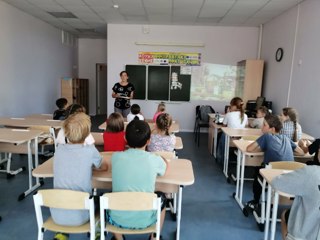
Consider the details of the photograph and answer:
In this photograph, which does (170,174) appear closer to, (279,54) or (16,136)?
(16,136)

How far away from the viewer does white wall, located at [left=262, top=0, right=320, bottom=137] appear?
417 cm

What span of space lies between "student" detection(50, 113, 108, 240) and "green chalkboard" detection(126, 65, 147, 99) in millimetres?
5558

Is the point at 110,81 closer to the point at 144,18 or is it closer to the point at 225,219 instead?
the point at 144,18

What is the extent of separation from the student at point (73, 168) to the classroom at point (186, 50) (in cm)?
156

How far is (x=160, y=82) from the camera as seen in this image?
23.8 feet

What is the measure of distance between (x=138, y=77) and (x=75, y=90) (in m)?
2.63

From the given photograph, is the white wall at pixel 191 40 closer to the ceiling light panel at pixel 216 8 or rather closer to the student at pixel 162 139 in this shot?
the ceiling light panel at pixel 216 8

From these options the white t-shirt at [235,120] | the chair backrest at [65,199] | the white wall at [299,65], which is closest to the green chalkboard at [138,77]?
the white wall at [299,65]

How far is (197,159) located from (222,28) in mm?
3980

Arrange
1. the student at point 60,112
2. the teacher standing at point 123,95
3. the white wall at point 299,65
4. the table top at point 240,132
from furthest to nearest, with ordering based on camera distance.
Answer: the teacher standing at point 123,95
the student at point 60,112
the white wall at point 299,65
the table top at point 240,132

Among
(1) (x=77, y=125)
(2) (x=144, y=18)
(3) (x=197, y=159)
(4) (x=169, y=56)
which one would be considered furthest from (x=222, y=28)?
(1) (x=77, y=125)

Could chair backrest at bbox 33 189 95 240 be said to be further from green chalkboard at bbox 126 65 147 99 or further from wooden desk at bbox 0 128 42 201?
green chalkboard at bbox 126 65 147 99

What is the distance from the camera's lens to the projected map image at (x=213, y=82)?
7.12 metres

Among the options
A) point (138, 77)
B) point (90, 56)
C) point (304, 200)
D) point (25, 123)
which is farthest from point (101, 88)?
point (304, 200)
